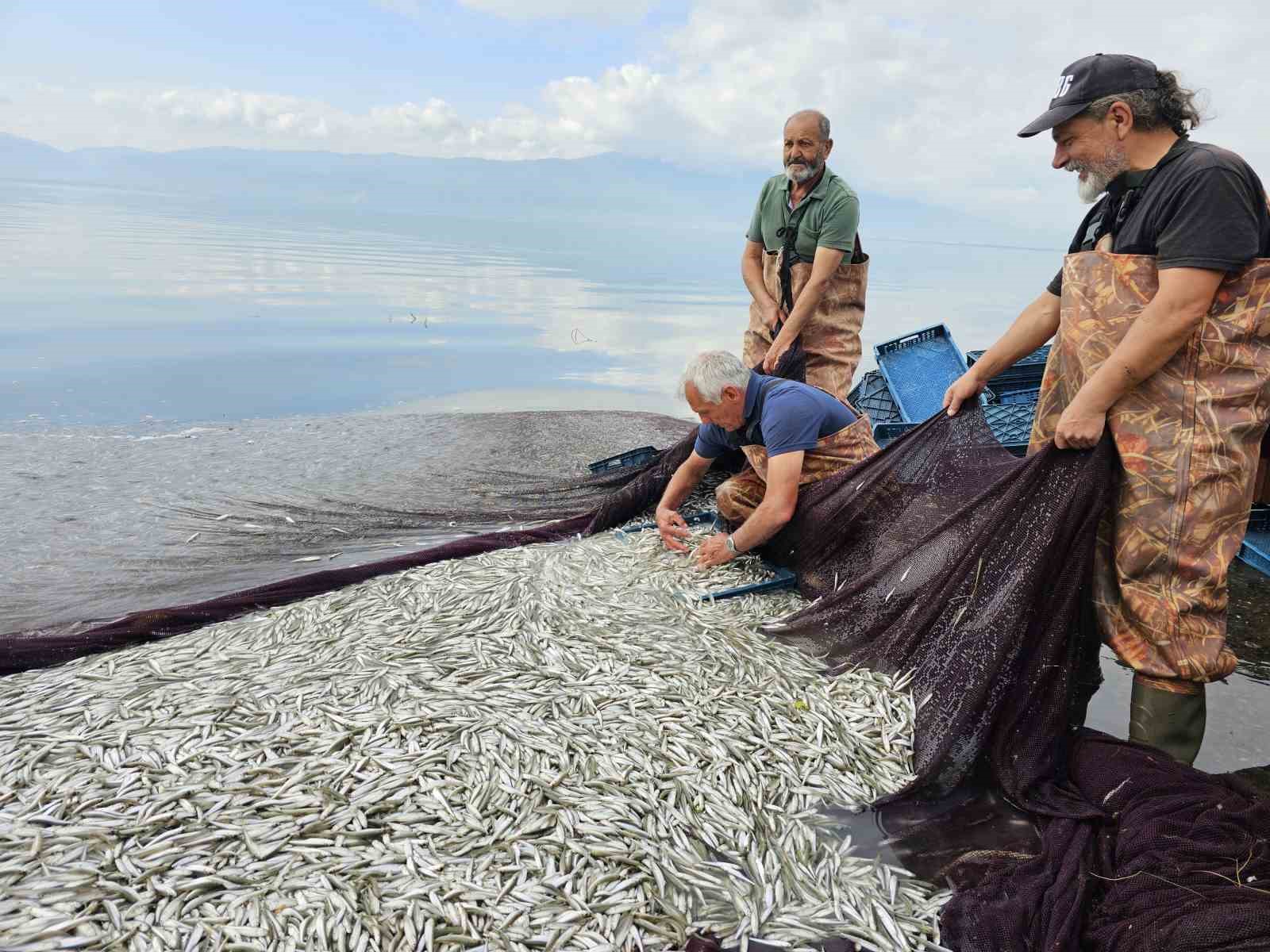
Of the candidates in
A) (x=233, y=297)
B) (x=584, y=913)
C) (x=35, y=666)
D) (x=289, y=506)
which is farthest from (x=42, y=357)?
(x=584, y=913)

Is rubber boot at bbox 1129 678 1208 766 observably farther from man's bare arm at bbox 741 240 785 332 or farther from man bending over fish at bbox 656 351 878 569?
man's bare arm at bbox 741 240 785 332

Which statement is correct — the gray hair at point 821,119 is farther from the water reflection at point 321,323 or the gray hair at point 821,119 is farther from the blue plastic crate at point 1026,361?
the water reflection at point 321,323

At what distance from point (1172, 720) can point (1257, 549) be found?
10.8ft

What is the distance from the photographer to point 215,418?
11383 mm

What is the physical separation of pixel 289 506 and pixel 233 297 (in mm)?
16927

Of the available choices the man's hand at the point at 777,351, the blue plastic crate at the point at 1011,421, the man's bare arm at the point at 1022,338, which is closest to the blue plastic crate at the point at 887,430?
the blue plastic crate at the point at 1011,421

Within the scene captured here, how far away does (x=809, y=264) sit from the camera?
21.9 feet

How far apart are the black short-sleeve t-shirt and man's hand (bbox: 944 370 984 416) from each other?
1128 mm

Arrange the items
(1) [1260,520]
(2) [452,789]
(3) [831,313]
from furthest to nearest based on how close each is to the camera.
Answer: (3) [831,313] < (1) [1260,520] < (2) [452,789]

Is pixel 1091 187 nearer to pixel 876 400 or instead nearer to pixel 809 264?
pixel 809 264

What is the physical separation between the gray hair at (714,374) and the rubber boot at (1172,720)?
267 cm

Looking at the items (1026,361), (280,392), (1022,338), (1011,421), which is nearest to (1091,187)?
(1022,338)

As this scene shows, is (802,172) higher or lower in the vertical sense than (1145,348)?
higher

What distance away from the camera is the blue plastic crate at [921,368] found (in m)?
8.88
